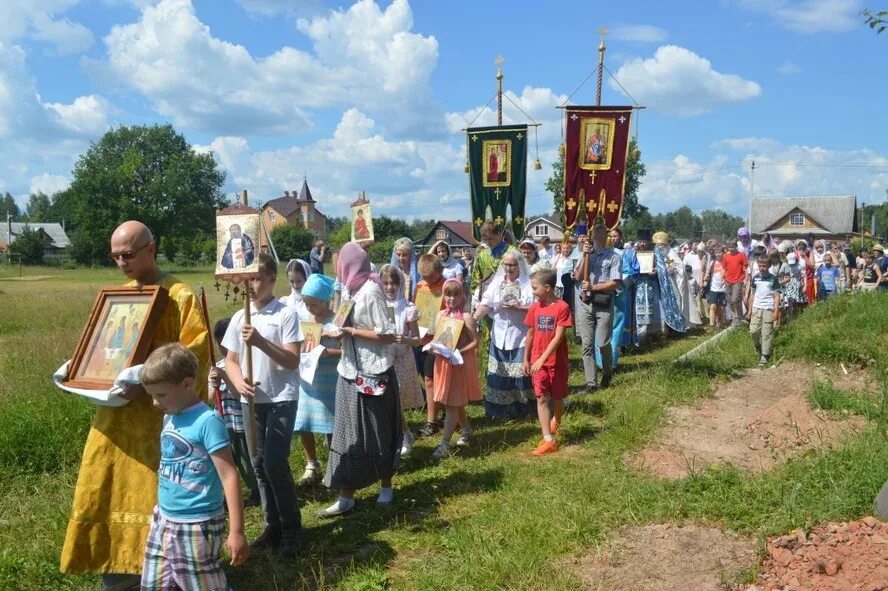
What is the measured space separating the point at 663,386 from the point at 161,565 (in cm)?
578

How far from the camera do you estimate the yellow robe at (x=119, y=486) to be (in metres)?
3.63

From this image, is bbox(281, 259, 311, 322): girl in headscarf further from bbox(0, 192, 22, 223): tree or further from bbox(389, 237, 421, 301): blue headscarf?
bbox(0, 192, 22, 223): tree

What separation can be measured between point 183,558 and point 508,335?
4.54 metres

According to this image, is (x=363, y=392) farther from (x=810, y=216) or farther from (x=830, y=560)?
(x=810, y=216)

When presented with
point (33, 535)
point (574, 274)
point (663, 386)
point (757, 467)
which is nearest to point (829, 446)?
point (757, 467)

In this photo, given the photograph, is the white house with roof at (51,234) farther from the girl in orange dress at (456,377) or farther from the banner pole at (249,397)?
the banner pole at (249,397)

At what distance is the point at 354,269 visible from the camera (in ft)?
16.6

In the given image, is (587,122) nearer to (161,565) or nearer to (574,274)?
(574,274)

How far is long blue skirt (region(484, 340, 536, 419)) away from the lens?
7.36 metres

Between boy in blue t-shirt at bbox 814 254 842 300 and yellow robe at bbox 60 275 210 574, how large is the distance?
15.8m

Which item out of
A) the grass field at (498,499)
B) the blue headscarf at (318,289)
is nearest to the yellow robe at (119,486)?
the grass field at (498,499)

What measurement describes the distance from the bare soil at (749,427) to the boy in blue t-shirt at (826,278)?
909 centimetres

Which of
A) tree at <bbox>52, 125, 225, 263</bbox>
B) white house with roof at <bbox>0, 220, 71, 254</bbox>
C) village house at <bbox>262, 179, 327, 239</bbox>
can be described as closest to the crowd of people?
tree at <bbox>52, 125, 225, 263</bbox>

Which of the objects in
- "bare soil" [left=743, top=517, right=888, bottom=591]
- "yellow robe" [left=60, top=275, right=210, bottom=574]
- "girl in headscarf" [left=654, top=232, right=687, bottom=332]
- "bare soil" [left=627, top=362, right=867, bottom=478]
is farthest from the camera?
"girl in headscarf" [left=654, top=232, right=687, bottom=332]
